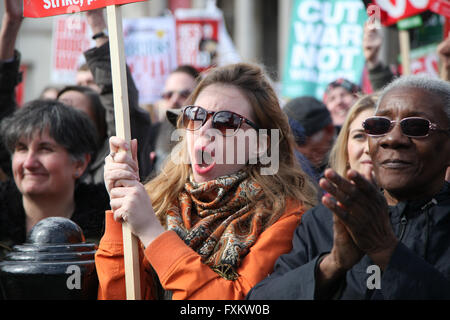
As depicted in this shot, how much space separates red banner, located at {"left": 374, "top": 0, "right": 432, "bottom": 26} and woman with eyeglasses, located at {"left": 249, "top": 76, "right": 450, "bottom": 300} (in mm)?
2504

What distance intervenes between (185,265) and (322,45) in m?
4.96

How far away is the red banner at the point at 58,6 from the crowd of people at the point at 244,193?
564 millimetres

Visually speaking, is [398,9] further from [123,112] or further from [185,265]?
[185,265]

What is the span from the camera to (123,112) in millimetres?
2443

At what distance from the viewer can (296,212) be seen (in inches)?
105

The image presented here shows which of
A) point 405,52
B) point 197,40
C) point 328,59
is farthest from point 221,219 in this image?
point 197,40

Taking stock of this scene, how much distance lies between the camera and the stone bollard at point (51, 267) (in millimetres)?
2316

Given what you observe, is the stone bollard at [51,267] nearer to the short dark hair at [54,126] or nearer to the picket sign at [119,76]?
the picket sign at [119,76]

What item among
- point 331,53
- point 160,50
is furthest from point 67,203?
point 160,50

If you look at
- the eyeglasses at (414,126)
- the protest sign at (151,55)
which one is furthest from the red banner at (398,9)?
the protest sign at (151,55)

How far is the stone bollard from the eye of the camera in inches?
91.2

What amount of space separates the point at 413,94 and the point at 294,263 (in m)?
0.74

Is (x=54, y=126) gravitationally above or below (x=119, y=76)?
below
